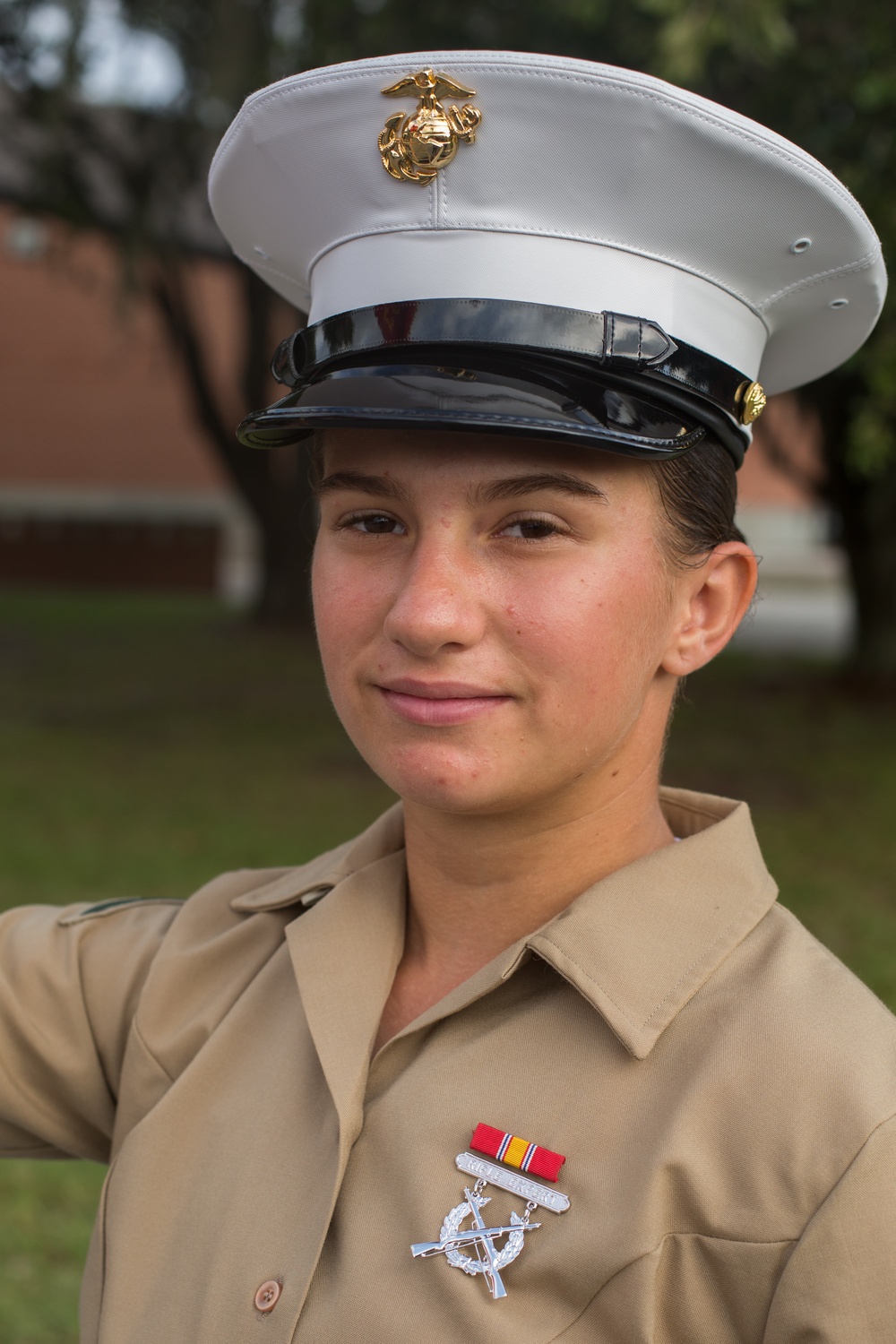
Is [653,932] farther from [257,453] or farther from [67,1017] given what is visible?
[257,453]

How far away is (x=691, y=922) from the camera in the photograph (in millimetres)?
1384

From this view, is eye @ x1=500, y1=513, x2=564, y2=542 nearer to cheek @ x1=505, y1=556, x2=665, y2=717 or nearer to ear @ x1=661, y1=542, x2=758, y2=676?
cheek @ x1=505, y1=556, x2=665, y2=717

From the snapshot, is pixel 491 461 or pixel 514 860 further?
pixel 514 860

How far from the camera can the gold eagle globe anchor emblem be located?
4.40 ft

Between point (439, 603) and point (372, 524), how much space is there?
0.18 m

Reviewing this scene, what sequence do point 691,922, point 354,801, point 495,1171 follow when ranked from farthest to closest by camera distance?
point 354,801
point 691,922
point 495,1171

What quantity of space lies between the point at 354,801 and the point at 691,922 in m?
5.67

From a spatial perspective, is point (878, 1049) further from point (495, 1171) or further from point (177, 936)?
point (177, 936)

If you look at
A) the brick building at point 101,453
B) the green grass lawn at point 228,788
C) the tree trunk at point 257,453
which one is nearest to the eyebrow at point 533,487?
the green grass lawn at point 228,788

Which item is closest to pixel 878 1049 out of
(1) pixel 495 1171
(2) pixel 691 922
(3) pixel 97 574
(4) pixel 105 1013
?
(2) pixel 691 922

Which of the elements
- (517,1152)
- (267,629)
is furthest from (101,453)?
(517,1152)

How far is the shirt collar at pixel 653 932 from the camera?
51.2 inches

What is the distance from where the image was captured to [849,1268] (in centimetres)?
110

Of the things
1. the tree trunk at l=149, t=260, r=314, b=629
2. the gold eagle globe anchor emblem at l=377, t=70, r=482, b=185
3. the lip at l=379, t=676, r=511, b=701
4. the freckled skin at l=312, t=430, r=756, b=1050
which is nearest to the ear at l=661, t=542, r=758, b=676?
the freckled skin at l=312, t=430, r=756, b=1050
